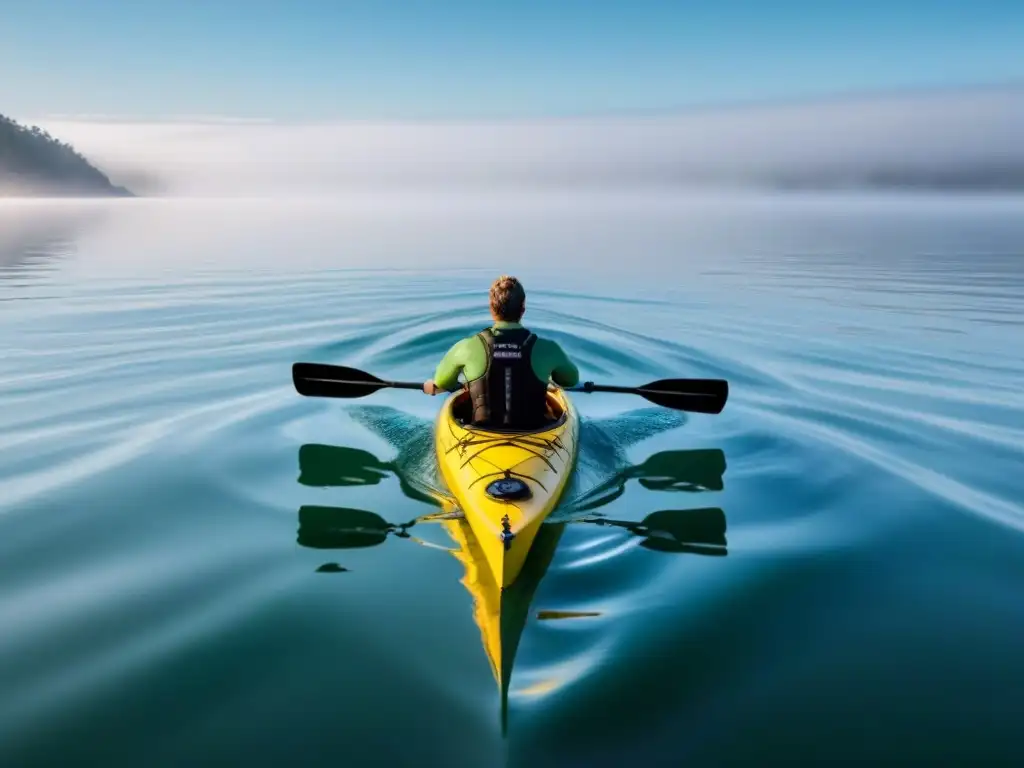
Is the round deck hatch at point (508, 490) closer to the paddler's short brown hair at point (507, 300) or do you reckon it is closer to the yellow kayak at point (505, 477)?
the yellow kayak at point (505, 477)

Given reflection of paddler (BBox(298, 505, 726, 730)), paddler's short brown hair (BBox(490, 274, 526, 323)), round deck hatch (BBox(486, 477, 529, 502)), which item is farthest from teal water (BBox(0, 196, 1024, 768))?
paddler's short brown hair (BBox(490, 274, 526, 323))

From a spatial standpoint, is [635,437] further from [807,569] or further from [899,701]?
[899,701]

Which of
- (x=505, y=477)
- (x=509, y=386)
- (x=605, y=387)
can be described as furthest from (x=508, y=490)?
(x=605, y=387)

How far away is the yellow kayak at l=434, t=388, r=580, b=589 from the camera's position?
19.1ft

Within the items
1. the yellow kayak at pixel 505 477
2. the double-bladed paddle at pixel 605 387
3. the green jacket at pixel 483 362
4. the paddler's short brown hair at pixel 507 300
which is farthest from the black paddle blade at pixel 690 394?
the paddler's short brown hair at pixel 507 300

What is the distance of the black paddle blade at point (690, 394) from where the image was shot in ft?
31.8

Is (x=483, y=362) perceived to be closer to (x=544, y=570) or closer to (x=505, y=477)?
(x=505, y=477)

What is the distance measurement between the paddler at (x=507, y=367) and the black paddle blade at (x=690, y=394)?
2.41m

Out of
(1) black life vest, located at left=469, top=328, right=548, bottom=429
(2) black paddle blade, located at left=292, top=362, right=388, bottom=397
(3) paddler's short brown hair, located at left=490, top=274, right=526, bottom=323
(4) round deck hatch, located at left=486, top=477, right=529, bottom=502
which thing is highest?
(3) paddler's short brown hair, located at left=490, top=274, right=526, bottom=323

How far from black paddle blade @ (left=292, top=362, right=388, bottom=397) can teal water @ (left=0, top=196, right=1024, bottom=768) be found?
1.70 ft

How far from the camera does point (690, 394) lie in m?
9.77

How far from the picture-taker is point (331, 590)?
20.0 ft

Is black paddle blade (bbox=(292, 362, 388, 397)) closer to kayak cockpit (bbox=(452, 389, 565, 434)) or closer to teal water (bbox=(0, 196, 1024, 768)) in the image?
teal water (bbox=(0, 196, 1024, 768))

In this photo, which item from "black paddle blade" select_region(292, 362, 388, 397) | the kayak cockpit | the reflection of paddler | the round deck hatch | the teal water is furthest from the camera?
"black paddle blade" select_region(292, 362, 388, 397)
